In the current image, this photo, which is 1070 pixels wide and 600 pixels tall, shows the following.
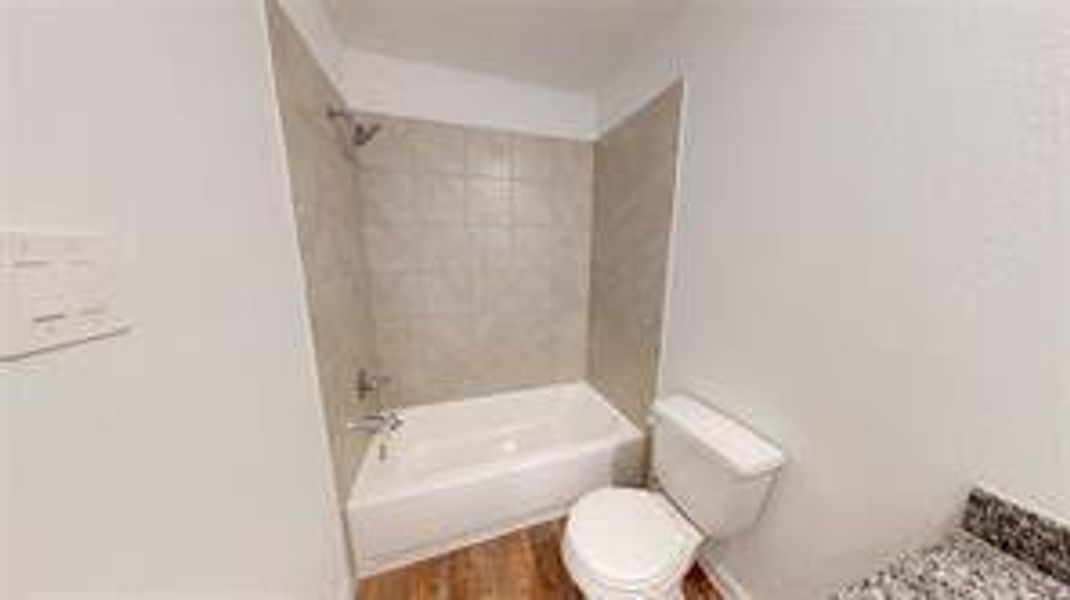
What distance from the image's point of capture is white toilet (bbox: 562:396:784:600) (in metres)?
1.00

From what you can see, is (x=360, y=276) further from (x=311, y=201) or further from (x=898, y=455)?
(x=898, y=455)

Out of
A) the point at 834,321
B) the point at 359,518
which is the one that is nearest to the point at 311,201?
the point at 359,518

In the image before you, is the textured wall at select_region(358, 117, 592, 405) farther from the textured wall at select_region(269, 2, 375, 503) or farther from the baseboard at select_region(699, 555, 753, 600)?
the baseboard at select_region(699, 555, 753, 600)

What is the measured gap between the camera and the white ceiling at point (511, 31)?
1.37m

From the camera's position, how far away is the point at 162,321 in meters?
0.52

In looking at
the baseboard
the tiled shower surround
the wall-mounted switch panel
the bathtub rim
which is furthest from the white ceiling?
the baseboard

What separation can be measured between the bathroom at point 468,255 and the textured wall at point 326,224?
0.02 m

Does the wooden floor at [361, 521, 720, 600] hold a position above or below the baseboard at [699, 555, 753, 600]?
below

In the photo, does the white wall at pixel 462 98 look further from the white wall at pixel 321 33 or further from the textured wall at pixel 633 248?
the textured wall at pixel 633 248

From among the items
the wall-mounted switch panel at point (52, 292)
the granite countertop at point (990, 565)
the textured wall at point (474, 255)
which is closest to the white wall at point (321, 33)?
the textured wall at point (474, 255)

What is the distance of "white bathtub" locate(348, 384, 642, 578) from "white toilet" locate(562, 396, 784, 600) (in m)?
0.37

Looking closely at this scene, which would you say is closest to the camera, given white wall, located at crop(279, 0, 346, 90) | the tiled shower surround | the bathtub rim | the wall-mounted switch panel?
the wall-mounted switch panel

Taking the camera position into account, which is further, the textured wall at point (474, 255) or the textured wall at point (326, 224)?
the textured wall at point (474, 255)

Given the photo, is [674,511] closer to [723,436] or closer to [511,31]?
[723,436]
